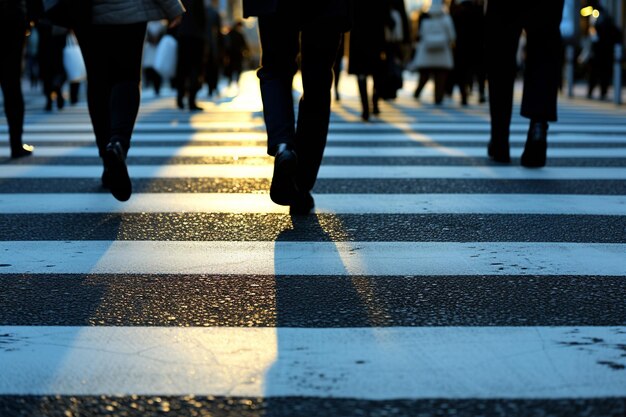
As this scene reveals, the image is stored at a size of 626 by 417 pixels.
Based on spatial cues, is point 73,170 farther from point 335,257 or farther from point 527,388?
point 527,388

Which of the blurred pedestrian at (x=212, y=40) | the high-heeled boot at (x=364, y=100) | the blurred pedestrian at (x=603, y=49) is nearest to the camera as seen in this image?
the high-heeled boot at (x=364, y=100)

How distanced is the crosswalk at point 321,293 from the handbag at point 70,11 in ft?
2.83

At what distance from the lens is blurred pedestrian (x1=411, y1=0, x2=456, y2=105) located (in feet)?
53.1

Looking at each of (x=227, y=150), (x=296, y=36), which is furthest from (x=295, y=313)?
(x=227, y=150)

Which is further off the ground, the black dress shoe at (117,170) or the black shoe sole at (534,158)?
the black dress shoe at (117,170)

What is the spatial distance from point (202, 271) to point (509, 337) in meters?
1.23

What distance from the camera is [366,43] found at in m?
11.8

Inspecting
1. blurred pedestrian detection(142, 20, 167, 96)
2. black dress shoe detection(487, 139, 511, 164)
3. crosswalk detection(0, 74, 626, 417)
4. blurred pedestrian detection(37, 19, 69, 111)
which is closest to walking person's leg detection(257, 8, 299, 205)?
crosswalk detection(0, 74, 626, 417)

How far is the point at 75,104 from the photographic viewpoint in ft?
54.0

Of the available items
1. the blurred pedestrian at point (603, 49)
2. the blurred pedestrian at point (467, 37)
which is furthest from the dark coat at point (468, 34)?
the blurred pedestrian at point (603, 49)

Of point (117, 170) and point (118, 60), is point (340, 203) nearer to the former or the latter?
point (117, 170)

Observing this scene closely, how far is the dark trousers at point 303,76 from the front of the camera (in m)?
4.63

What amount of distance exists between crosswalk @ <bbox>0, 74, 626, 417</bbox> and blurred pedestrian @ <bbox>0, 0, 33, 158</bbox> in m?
0.89

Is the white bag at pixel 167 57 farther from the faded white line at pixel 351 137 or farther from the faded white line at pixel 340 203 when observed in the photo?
the faded white line at pixel 340 203
